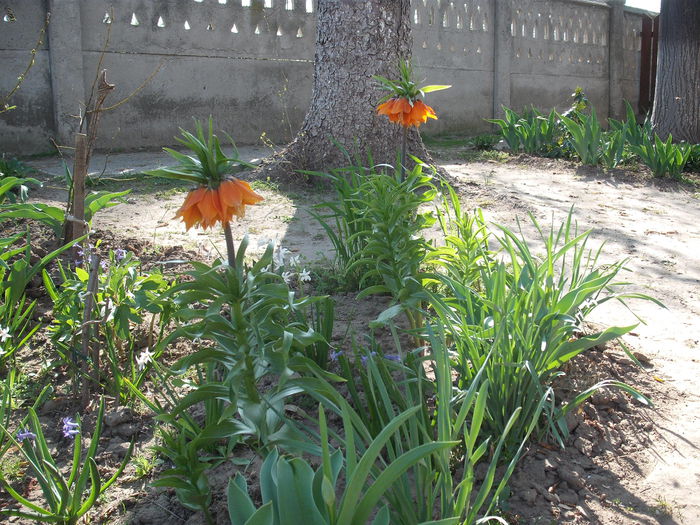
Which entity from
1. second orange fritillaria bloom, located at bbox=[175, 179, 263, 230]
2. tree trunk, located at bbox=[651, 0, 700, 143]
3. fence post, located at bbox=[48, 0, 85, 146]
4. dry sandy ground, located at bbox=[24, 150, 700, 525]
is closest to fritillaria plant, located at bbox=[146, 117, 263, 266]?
second orange fritillaria bloom, located at bbox=[175, 179, 263, 230]

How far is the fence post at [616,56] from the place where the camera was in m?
12.5

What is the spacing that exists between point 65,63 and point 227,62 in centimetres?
184

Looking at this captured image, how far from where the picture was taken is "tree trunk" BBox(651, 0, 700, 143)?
740cm

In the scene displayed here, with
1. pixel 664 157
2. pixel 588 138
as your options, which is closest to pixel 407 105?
pixel 664 157

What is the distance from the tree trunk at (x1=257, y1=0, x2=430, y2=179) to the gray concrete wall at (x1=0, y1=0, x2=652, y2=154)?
1410mm

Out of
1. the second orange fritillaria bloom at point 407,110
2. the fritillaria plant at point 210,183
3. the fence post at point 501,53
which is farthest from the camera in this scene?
A: the fence post at point 501,53

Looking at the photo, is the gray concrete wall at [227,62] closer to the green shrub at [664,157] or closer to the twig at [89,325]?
the twig at [89,325]

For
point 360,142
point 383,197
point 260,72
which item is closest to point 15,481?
point 383,197

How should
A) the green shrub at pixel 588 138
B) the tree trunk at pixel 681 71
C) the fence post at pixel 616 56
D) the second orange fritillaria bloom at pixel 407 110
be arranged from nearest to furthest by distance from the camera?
the second orange fritillaria bloom at pixel 407 110 < the green shrub at pixel 588 138 < the tree trunk at pixel 681 71 < the fence post at pixel 616 56

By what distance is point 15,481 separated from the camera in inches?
73.1

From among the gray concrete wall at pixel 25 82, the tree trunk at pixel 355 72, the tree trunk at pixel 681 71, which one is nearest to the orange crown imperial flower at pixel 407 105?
the tree trunk at pixel 355 72

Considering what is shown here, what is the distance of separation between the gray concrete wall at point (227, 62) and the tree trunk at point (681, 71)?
10.5 feet

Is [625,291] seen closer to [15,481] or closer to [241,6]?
[15,481]

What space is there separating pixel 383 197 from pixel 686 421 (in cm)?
126
